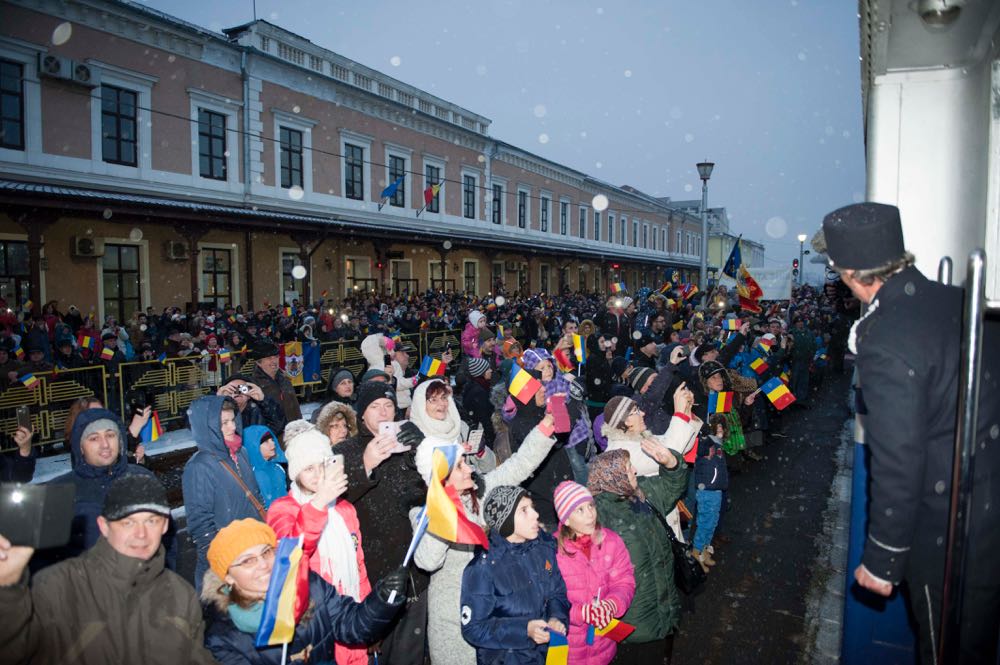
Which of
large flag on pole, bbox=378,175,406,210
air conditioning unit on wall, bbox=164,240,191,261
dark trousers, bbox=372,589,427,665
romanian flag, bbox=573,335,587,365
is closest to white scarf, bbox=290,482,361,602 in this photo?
dark trousers, bbox=372,589,427,665

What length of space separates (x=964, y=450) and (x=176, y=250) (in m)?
20.2

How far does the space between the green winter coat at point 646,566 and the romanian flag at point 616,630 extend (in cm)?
10

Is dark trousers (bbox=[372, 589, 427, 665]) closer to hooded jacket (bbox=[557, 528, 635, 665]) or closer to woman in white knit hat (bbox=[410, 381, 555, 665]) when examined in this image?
woman in white knit hat (bbox=[410, 381, 555, 665])

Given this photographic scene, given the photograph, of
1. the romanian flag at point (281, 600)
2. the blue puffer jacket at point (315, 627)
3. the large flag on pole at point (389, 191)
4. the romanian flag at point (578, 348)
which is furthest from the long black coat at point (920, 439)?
the large flag on pole at point (389, 191)

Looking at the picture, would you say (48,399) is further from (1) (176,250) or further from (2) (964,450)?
(1) (176,250)

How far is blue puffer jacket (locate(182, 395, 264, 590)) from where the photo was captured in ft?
11.8

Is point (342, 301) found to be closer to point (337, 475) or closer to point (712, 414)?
point (712, 414)

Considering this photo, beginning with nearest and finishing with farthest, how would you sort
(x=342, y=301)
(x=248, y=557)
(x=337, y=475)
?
(x=248, y=557), (x=337, y=475), (x=342, y=301)

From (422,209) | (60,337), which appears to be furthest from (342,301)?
(60,337)

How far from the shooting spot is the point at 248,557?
252 cm

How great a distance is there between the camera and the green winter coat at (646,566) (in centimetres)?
342

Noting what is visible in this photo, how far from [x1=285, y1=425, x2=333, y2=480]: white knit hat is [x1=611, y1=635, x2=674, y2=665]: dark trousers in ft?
6.47

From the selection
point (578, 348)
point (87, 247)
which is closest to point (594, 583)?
point (578, 348)

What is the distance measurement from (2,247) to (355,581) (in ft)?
57.1
